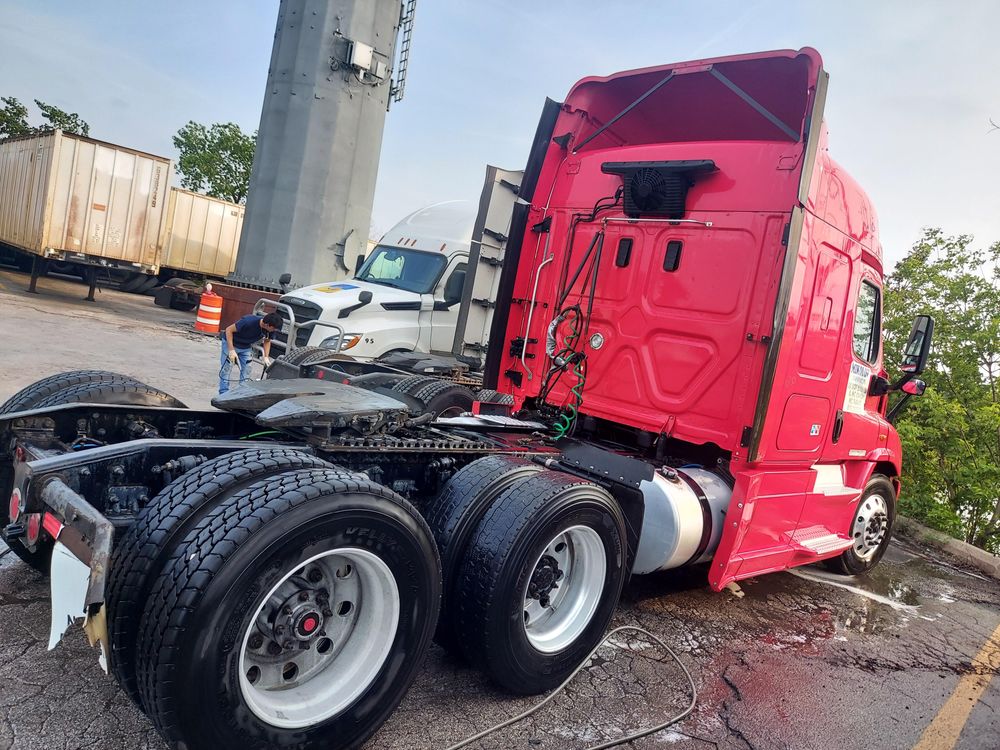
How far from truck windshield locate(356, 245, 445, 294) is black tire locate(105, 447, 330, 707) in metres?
7.02

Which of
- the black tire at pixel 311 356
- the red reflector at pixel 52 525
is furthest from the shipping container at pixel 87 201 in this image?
the red reflector at pixel 52 525

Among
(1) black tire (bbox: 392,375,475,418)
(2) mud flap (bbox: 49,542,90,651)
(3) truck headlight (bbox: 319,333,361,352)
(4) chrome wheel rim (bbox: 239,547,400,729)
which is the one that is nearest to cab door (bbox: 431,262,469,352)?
(3) truck headlight (bbox: 319,333,361,352)

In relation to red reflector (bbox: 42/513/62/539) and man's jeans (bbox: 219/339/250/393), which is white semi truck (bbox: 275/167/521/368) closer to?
man's jeans (bbox: 219/339/250/393)

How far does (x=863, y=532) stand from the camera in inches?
231

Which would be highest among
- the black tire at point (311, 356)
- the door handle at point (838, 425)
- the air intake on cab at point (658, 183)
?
the air intake on cab at point (658, 183)

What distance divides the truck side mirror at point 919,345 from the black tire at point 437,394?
3591mm

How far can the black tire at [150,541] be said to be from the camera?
2.23m

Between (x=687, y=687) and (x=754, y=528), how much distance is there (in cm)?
117

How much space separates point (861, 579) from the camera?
607 cm

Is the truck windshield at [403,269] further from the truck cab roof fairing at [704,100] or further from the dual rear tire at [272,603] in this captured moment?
the dual rear tire at [272,603]

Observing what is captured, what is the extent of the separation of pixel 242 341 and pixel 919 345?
7003 mm

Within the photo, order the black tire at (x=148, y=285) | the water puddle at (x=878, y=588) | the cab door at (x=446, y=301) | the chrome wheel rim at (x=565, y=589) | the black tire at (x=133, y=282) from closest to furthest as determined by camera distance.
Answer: the chrome wheel rim at (x=565, y=589)
the water puddle at (x=878, y=588)
the cab door at (x=446, y=301)
the black tire at (x=133, y=282)
the black tire at (x=148, y=285)

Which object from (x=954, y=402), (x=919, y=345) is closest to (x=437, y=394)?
(x=919, y=345)

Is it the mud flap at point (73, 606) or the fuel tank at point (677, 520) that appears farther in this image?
the fuel tank at point (677, 520)
